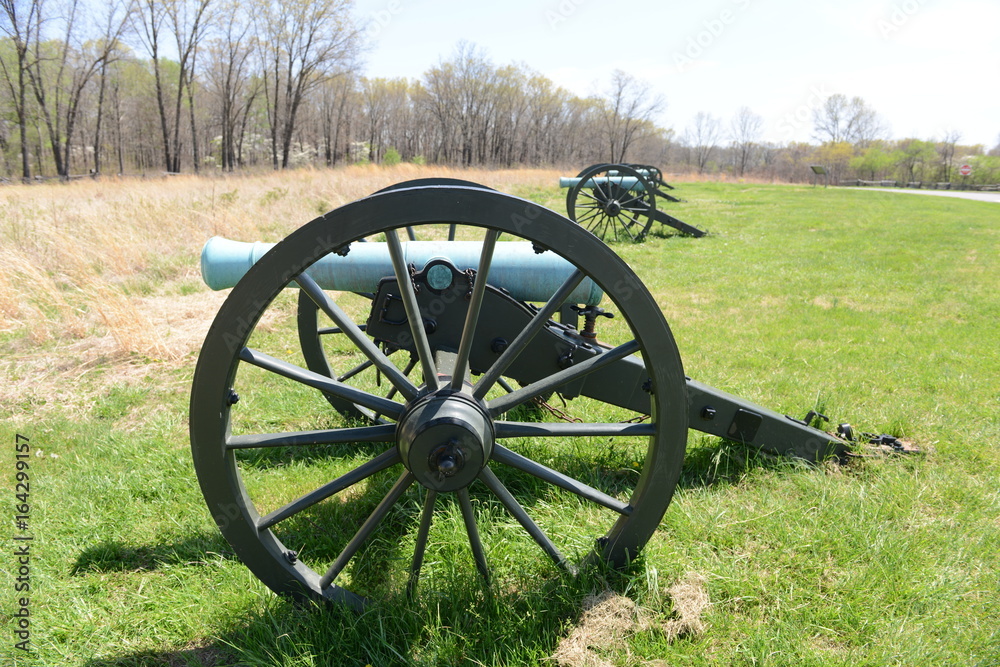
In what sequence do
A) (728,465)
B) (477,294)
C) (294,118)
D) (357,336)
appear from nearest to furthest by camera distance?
(477,294), (357,336), (728,465), (294,118)

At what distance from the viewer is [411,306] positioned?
70.0 inches

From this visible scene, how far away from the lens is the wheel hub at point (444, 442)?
1.76 meters

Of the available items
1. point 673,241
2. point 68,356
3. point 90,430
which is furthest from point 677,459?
point 673,241

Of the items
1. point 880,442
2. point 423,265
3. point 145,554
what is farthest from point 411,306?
point 880,442

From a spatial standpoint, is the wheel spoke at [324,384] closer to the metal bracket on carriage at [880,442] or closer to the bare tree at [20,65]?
the metal bracket on carriage at [880,442]

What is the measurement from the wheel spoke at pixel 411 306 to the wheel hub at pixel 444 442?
8 centimetres

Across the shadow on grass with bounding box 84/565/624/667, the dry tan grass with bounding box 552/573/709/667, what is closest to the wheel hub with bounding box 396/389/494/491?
the shadow on grass with bounding box 84/565/624/667

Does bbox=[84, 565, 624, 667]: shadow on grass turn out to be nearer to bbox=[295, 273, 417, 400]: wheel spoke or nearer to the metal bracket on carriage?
bbox=[295, 273, 417, 400]: wheel spoke

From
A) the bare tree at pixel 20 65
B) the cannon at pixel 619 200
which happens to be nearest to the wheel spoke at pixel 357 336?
the cannon at pixel 619 200

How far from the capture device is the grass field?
1.90 m

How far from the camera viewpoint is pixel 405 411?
188 cm

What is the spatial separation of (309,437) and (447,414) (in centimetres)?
44

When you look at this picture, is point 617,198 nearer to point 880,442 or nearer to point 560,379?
point 880,442

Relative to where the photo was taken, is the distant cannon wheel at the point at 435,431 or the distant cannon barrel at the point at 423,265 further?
the distant cannon barrel at the point at 423,265
